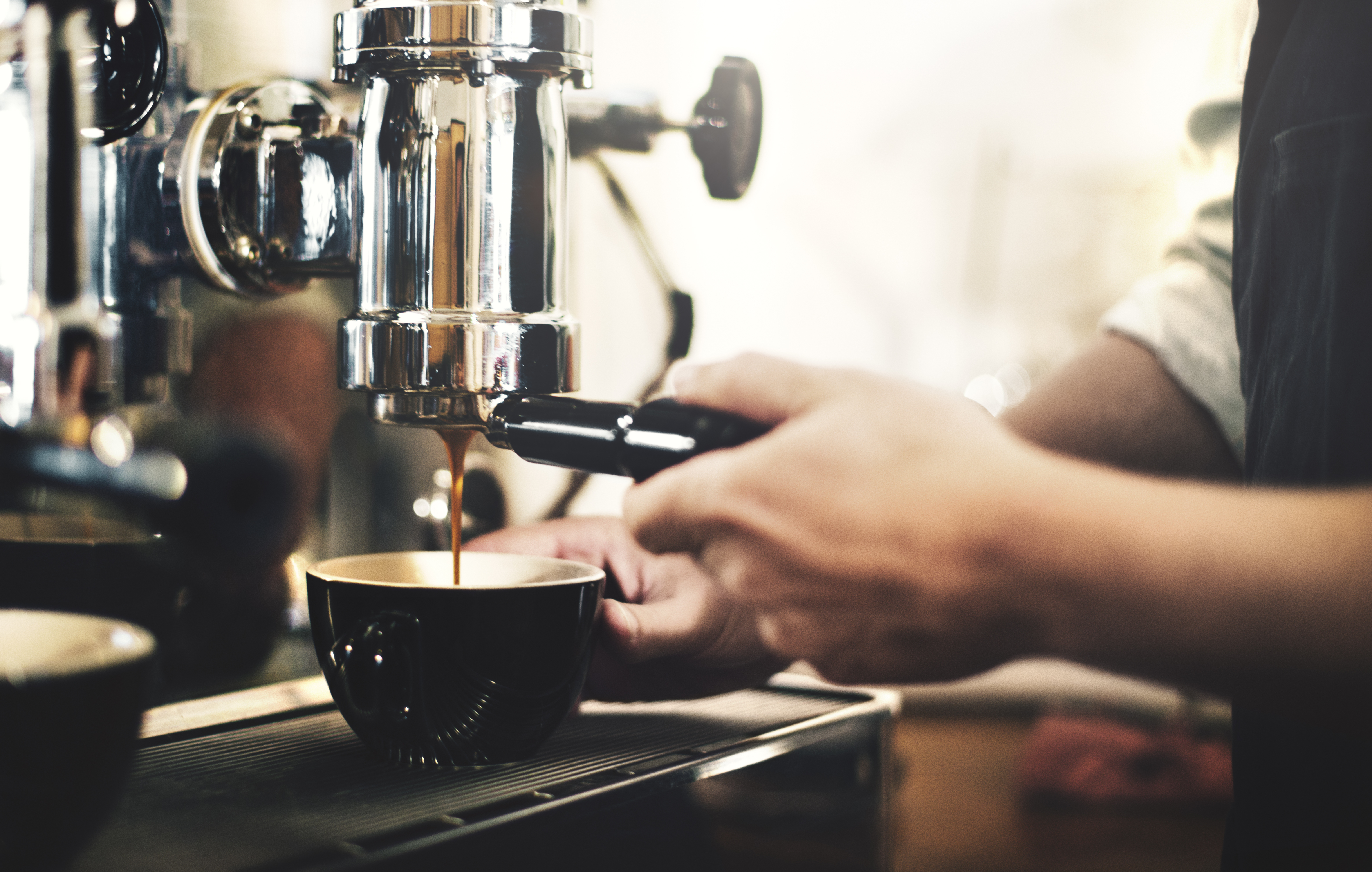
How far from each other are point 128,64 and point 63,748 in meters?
0.28

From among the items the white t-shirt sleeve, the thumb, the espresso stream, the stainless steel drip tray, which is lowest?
the stainless steel drip tray

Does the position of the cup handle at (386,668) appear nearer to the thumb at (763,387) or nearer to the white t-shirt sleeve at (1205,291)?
the thumb at (763,387)

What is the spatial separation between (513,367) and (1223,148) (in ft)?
1.51

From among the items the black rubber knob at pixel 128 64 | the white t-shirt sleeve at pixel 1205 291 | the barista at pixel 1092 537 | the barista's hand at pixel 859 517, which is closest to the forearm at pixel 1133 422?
the white t-shirt sleeve at pixel 1205 291

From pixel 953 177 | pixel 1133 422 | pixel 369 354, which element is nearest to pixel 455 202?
pixel 369 354

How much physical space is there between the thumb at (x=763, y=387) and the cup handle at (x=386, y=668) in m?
0.12

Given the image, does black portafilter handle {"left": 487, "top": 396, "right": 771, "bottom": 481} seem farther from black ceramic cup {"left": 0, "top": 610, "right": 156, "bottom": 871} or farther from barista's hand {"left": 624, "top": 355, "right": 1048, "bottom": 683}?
black ceramic cup {"left": 0, "top": 610, "right": 156, "bottom": 871}

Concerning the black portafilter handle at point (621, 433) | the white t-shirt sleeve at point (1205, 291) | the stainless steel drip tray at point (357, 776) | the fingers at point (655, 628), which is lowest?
the stainless steel drip tray at point (357, 776)

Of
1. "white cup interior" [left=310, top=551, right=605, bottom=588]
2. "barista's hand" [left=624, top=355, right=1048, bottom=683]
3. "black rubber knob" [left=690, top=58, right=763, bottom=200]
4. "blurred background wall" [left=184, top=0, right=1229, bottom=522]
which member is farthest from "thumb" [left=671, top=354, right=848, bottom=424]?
"blurred background wall" [left=184, top=0, right=1229, bottom=522]

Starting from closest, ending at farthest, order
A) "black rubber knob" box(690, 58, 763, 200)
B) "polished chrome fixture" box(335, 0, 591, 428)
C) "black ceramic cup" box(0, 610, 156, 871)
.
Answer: "black ceramic cup" box(0, 610, 156, 871) → "polished chrome fixture" box(335, 0, 591, 428) → "black rubber knob" box(690, 58, 763, 200)

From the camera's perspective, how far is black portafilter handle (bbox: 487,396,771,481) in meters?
0.34

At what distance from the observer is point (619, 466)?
1.13 feet

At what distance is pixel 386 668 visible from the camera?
37cm

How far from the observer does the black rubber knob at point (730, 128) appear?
0.54 m
